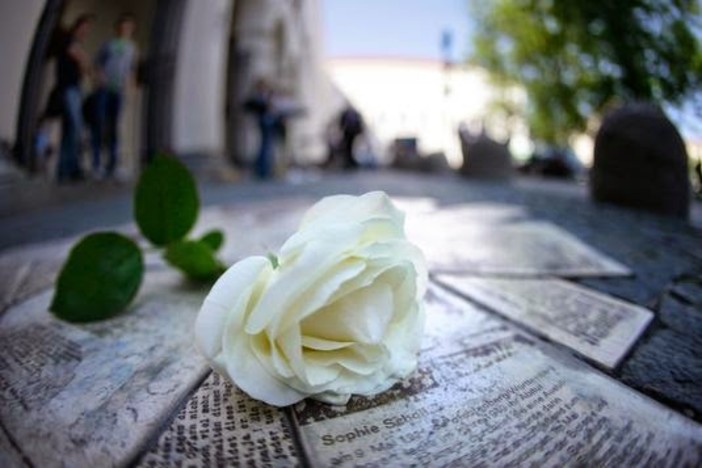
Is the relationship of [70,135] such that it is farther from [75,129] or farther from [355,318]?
[355,318]

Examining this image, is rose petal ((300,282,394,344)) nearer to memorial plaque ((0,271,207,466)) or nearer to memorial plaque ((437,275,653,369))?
memorial plaque ((0,271,207,466))

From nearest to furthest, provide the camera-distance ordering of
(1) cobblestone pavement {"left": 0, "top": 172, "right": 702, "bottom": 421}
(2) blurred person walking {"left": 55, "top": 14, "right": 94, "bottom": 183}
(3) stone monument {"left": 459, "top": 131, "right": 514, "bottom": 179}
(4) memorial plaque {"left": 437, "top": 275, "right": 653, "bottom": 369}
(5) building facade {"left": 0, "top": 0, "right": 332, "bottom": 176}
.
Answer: (1) cobblestone pavement {"left": 0, "top": 172, "right": 702, "bottom": 421} < (4) memorial plaque {"left": 437, "top": 275, "right": 653, "bottom": 369} < (5) building facade {"left": 0, "top": 0, "right": 332, "bottom": 176} < (2) blurred person walking {"left": 55, "top": 14, "right": 94, "bottom": 183} < (3) stone monument {"left": 459, "top": 131, "right": 514, "bottom": 179}

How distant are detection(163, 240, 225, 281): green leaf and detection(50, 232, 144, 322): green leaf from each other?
100 millimetres

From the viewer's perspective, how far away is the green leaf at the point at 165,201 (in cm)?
110

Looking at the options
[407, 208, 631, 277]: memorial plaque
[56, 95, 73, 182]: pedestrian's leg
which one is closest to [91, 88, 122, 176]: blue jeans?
[56, 95, 73, 182]: pedestrian's leg

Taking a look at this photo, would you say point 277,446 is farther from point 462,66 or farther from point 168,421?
point 462,66

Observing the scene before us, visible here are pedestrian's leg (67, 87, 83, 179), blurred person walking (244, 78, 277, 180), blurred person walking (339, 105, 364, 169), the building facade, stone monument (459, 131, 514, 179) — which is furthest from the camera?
blurred person walking (339, 105, 364, 169)

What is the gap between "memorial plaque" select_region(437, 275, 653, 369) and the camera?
1005 millimetres

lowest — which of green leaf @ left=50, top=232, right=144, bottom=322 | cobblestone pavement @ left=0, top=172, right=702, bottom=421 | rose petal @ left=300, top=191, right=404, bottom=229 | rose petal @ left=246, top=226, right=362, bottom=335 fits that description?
cobblestone pavement @ left=0, top=172, right=702, bottom=421

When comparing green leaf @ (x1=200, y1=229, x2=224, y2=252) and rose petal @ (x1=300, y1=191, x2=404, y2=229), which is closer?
rose petal @ (x1=300, y1=191, x2=404, y2=229)

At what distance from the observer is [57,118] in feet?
13.4

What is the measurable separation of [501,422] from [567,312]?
0.64 metres

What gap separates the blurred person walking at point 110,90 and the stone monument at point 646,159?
5206 mm

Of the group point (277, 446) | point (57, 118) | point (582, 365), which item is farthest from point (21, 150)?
point (582, 365)
